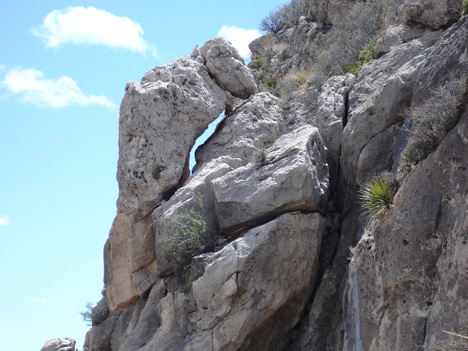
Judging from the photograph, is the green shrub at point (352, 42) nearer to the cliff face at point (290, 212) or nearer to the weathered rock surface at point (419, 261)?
the cliff face at point (290, 212)

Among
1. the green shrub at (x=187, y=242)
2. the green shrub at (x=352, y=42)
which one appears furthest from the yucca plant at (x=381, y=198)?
the green shrub at (x=352, y=42)

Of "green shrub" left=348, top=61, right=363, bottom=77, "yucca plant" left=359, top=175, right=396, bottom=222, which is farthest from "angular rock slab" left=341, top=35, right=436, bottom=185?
"green shrub" left=348, top=61, right=363, bottom=77

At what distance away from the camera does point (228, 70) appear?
16.7 meters

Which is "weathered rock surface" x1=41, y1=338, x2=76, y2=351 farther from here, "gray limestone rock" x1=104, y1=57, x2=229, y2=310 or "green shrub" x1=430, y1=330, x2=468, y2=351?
"green shrub" x1=430, y1=330, x2=468, y2=351

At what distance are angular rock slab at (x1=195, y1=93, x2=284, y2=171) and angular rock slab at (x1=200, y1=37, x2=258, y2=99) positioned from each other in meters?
0.57

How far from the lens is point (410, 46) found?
46.8 feet

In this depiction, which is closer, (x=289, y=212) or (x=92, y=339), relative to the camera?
(x=289, y=212)

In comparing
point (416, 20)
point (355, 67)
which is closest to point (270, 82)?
point (355, 67)

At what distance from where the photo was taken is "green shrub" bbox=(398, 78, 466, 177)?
30.8 ft

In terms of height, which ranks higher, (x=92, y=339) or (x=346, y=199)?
(x=346, y=199)

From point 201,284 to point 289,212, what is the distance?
7.50 feet

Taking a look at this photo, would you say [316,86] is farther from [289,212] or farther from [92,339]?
[92,339]

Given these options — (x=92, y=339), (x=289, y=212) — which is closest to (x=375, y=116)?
(x=289, y=212)

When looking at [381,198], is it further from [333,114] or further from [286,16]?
[286,16]
